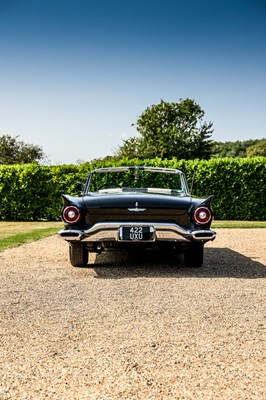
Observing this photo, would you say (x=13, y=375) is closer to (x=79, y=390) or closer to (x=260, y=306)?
(x=79, y=390)

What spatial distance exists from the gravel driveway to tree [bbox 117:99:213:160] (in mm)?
47940

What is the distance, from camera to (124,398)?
2756mm

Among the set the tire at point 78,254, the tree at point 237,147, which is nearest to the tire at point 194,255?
the tire at point 78,254

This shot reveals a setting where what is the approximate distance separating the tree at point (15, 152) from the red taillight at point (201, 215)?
39.0 meters

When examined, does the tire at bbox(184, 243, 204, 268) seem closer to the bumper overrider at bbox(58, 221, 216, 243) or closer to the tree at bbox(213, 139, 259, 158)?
the bumper overrider at bbox(58, 221, 216, 243)

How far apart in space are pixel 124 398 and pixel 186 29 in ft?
53.3

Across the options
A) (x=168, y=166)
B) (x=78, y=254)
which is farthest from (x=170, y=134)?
(x=78, y=254)

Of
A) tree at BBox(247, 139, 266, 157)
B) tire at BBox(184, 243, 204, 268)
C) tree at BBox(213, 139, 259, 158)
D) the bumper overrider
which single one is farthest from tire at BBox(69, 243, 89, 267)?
tree at BBox(213, 139, 259, 158)

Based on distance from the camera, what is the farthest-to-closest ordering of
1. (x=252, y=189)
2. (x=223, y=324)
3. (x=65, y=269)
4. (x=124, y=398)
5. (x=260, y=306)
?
(x=252, y=189), (x=65, y=269), (x=260, y=306), (x=223, y=324), (x=124, y=398)

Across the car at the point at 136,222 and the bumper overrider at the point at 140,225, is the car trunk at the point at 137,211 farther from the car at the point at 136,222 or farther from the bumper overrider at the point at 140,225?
the bumper overrider at the point at 140,225

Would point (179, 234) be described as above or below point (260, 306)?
above

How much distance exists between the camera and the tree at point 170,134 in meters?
55.0

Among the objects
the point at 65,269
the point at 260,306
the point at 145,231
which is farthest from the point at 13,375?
the point at 65,269

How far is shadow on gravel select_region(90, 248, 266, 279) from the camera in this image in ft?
22.2
